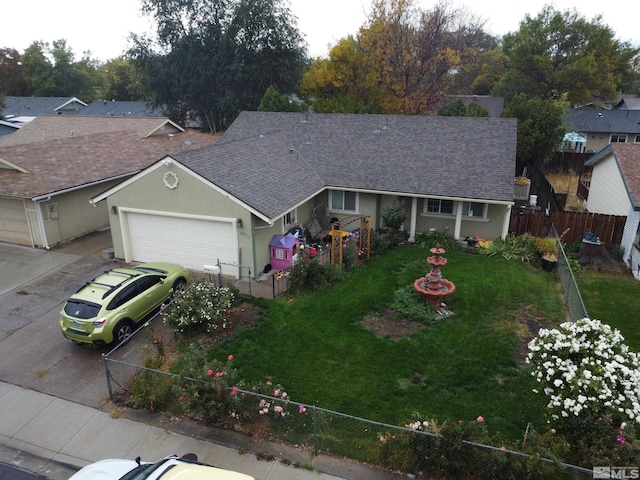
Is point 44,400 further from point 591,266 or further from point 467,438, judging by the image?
point 591,266

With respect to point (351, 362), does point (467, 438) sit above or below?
above

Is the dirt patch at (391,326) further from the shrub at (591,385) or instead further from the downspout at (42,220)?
the downspout at (42,220)

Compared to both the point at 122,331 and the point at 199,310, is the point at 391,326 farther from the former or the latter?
the point at 122,331

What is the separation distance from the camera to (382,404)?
1022 centimetres

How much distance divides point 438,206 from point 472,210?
4.63 feet

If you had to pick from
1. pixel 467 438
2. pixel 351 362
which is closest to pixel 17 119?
pixel 351 362

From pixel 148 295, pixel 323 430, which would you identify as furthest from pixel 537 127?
pixel 323 430

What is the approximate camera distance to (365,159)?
21.7 m

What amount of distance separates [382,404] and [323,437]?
164cm

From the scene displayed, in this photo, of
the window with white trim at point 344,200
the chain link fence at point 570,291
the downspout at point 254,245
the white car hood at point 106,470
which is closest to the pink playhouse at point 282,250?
the downspout at point 254,245

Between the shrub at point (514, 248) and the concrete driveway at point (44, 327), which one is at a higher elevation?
the shrub at point (514, 248)

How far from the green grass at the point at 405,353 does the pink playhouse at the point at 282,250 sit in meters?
2.13

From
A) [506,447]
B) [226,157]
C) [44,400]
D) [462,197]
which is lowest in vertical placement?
[44,400]

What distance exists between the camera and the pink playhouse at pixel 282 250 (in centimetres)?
1678
